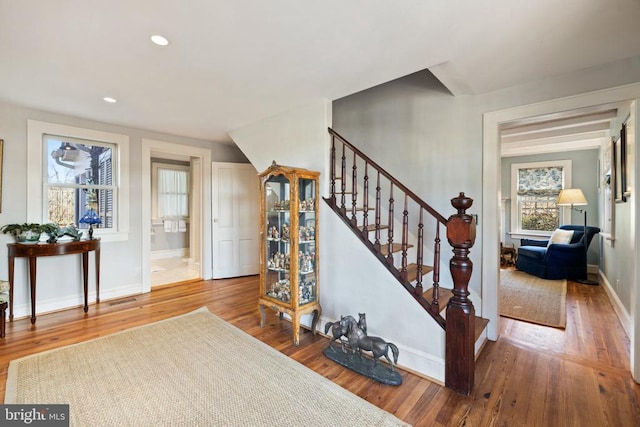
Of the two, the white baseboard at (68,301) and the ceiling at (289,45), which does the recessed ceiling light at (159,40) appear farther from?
the white baseboard at (68,301)

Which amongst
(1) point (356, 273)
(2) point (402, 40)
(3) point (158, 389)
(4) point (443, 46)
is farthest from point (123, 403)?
(4) point (443, 46)

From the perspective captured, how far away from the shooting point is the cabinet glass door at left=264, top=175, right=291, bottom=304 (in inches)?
110

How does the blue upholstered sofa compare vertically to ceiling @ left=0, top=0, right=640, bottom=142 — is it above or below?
below

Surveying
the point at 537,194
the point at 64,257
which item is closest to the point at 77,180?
the point at 64,257

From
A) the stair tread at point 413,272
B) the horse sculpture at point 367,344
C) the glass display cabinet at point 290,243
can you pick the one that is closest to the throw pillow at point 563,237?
the stair tread at point 413,272

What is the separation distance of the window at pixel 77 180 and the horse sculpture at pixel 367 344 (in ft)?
11.8

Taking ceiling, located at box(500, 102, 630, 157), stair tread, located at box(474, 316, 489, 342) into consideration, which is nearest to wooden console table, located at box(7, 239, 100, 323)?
stair tread, located at box(474, 316, 489, 342)

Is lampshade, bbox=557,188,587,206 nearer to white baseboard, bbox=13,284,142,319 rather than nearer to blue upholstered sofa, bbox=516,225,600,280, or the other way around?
blue upholstered sofa, bbox=516,225,600,280

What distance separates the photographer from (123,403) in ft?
5.78

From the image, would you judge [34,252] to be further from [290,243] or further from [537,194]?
[537,194]

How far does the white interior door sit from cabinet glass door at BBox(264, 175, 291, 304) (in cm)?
199

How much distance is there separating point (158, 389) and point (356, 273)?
1716mm

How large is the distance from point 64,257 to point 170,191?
340 cm

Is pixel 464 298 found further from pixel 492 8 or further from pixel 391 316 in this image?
pixel 492 8
